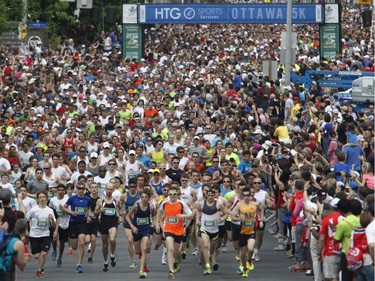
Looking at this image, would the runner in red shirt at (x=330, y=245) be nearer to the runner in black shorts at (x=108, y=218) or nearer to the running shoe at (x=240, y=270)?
the running shoe at (x=240, y=270)

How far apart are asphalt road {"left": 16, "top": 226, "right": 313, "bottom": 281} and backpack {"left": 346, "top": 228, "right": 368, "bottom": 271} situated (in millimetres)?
4768

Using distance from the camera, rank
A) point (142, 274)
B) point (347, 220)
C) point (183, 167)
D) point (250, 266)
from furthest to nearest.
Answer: point (183, 167) → point (250, 266) → point (142, 274) → point (347, 220)

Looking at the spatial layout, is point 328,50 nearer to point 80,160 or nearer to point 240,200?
point 80,160

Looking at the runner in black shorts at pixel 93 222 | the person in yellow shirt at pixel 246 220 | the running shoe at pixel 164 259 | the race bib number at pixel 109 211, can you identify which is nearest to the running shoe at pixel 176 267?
the running shoe at pixel 164 259

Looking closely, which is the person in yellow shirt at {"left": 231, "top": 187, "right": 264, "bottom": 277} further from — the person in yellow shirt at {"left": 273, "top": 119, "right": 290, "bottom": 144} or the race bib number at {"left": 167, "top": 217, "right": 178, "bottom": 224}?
the person in yellow shirt at {"left": 273, "top": 119, "right": 290, "bottom": 144}

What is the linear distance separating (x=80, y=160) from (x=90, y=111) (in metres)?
7.26

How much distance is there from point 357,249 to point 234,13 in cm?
3669

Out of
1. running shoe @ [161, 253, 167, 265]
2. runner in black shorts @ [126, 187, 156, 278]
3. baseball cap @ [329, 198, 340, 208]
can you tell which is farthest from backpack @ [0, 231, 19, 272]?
running shoe @ [161, 253, 167, 265]

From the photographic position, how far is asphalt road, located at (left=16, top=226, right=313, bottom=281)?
22031 mm

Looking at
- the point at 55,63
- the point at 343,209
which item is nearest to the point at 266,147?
the point at 343,209

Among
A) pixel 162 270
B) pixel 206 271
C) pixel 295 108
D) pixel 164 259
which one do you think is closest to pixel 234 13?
pixel 295 108

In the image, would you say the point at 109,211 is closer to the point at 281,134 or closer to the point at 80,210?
the point at 80,210

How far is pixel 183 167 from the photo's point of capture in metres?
27.9

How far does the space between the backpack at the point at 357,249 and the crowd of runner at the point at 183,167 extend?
0.11 meters
